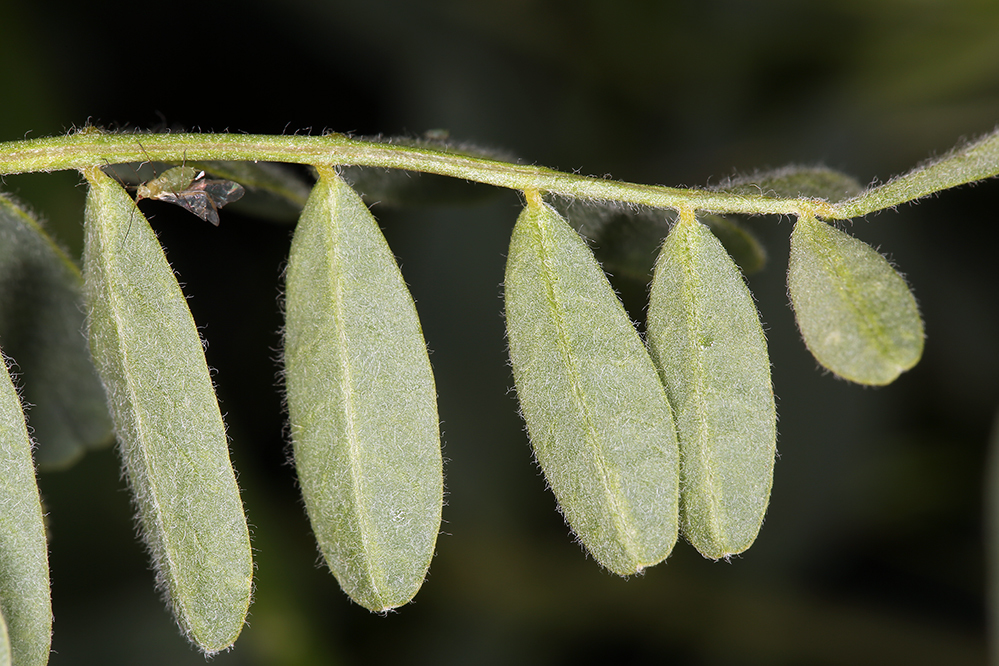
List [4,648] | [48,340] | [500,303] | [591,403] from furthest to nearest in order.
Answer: [500,303] < [48,340] < [591,403] < [4,648]

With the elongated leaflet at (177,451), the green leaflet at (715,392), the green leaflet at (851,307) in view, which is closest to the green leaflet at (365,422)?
the elongated leaflet at (177,451)

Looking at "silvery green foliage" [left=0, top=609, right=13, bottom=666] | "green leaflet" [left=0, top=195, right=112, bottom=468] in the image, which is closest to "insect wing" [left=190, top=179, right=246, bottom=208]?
"green leaflet" [left=0, top=195, right=112, bottom=468]

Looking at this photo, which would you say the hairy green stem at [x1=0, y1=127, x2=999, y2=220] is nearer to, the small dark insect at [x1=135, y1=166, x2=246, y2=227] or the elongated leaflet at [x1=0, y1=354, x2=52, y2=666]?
the small dark insect at [x1=135, y1=166, x2=246, y2=227]

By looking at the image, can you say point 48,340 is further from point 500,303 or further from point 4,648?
point 500,303

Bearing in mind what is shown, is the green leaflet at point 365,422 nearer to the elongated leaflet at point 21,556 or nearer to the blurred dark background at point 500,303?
the elongated leaflet at point 21,556

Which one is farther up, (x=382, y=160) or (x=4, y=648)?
(x=382, y=160)

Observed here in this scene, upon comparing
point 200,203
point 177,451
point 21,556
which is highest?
point 200,203

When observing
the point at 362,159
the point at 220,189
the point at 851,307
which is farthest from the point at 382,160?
the point at 851,307
